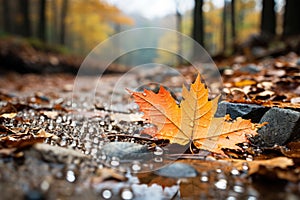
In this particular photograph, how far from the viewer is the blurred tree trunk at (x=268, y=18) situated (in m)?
7.40

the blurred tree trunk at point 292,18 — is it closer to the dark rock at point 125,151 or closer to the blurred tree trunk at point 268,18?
the blurred tree trunk at point 268,18

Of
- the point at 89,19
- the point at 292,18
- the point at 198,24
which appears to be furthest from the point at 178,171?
the point at 89,19

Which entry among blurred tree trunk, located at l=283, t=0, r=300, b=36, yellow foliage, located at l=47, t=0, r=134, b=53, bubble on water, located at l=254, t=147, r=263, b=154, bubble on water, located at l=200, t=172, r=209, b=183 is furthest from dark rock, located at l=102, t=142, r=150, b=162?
yellow foliage, located at l=47, t=0, r=134, b=53

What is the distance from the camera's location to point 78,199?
79cm

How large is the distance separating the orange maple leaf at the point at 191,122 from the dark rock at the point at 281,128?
220 millimetres

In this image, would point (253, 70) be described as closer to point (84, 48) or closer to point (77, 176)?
point (77, 176)

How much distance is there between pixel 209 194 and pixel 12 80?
6.29 m

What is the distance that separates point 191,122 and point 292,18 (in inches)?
250

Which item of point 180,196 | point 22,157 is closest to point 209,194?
point 180,196

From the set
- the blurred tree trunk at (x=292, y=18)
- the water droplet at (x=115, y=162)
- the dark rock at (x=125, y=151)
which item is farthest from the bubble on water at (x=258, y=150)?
the blurred tree trunk at (x=292, y=18)

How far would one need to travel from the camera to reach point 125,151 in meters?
1.08

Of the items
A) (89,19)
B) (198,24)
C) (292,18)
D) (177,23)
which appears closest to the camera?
(292,18)

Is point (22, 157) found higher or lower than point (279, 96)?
lower

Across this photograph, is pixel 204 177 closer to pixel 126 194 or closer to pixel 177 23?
pixel 126 194
